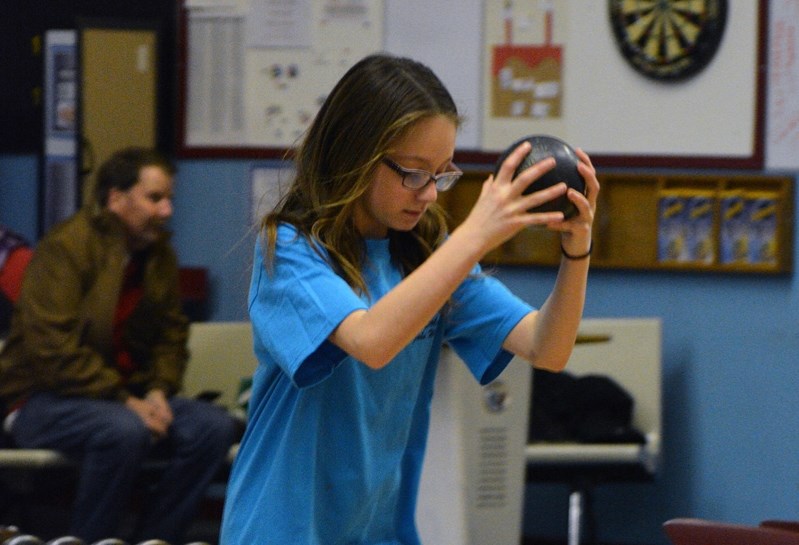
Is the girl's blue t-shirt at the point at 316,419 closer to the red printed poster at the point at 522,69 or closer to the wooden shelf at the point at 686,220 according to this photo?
the wooden shelf at the point at 686,220

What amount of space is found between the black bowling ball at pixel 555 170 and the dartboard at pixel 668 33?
3.28 m

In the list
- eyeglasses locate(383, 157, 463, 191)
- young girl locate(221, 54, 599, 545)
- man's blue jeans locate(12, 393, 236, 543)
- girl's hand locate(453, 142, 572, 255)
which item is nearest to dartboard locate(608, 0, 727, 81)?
man's blue jeans locate(12, 393, 236, 543)

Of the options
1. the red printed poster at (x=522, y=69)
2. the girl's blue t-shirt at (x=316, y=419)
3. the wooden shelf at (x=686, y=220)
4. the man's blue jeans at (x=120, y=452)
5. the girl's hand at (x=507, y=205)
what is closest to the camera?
the girl's hand at (x=507, y=205)

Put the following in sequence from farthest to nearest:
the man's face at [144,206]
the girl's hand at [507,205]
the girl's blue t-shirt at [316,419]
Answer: the man's face at [144,206], the girl's blue t-shirt at [316,419], the girl's hand at [507,205]

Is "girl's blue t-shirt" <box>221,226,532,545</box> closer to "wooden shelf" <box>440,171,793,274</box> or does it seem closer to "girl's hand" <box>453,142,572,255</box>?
"girl's hand" <box>453,142,572,255</box>

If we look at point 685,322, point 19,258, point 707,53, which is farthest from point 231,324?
point 707,53

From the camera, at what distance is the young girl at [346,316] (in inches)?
67.7

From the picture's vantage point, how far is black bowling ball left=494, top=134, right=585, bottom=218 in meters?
1.60

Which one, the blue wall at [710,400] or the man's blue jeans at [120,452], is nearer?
the man's blue jeans at [120,452]

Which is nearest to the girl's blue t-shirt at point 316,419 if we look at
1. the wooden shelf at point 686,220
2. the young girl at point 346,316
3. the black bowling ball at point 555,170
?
the young girl at point 346,316

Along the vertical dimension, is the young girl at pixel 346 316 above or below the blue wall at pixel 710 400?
above

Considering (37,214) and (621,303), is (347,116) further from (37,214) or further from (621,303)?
(37,214)

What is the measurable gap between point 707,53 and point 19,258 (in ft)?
8.88

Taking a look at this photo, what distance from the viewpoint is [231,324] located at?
16.6ft
